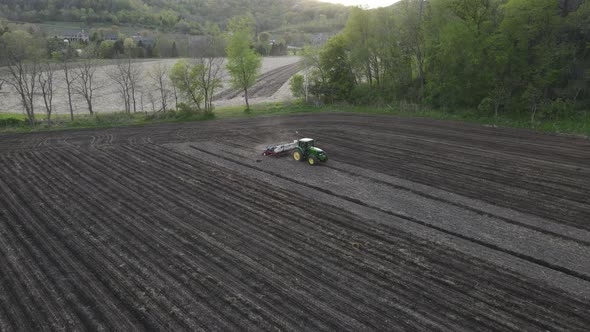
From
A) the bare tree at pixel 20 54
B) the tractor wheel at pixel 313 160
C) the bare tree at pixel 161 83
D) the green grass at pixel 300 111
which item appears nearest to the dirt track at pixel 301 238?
the tractor wheel at pixel 313 160

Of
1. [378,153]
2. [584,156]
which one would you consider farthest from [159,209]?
[584,156]

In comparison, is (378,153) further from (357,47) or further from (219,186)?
(357,47)

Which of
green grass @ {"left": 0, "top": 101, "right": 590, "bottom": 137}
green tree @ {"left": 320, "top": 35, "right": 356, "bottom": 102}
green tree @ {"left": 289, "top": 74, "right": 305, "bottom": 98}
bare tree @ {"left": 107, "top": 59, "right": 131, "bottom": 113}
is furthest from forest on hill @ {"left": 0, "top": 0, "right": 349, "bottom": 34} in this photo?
green tree @ {"left": 320, "top": 35, "right": 356, "bottom": 102}

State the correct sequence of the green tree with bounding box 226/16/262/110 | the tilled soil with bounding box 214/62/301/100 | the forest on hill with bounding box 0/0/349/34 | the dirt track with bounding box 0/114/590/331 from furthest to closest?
the forest on hill with bounding box 0/0/349/34 < the tilled soil with bounding box 214/62/301/100 < the green tree with bounding box 226/16/262/110 < the dirt track with bounding box 0/114/590/331

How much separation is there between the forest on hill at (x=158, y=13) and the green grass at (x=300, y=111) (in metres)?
101

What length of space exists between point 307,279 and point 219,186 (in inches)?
374

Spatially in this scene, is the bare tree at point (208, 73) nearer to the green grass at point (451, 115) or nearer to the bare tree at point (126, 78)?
the green grass at point (451, 115)

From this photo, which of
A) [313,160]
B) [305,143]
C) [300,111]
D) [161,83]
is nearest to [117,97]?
[161,83]

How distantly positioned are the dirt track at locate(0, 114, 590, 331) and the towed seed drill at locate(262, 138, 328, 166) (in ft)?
2.07

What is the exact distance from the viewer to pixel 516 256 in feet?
43.7

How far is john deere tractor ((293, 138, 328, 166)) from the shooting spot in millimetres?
23297

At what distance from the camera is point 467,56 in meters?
32.3

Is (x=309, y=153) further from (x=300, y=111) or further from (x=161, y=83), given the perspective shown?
(x=161, y=83)

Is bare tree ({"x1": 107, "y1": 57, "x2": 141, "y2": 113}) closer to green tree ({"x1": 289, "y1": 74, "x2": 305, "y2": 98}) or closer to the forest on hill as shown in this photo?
green tree ({"x1": 289, "y1": 74, "x2": 305, "y2": 98})
